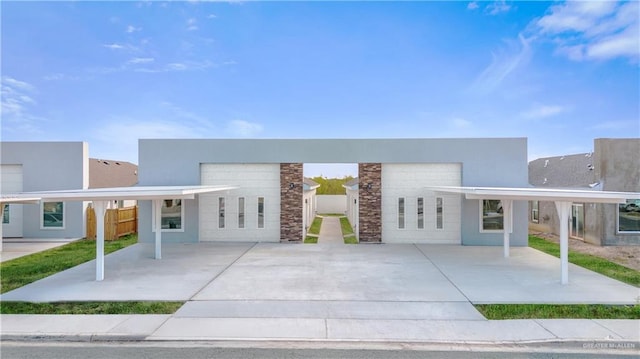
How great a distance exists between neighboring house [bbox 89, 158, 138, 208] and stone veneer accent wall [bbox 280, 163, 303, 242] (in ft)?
33.9

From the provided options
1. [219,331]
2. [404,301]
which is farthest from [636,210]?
[219,331]

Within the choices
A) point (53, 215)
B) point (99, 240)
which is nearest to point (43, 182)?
point (53, 215)

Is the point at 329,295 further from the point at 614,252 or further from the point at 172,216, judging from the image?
the point at 614,252

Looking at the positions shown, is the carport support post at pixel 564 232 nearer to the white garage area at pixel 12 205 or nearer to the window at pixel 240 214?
the window at pixel 240 214

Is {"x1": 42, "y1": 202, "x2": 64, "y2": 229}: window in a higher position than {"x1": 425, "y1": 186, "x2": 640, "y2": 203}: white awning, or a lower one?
lower

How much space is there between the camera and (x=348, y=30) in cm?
1526

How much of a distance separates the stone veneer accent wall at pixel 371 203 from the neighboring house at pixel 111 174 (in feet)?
44.0

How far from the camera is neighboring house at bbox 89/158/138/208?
60.9ft

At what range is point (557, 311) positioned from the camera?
676 cm

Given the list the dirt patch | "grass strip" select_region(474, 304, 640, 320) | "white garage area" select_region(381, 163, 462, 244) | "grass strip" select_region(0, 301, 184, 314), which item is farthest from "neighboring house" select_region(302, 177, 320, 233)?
the dirt patch

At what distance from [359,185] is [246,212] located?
16.2 feet

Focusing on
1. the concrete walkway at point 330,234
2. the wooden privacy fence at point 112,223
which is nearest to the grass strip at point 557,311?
the concrete walkway at point 330,234

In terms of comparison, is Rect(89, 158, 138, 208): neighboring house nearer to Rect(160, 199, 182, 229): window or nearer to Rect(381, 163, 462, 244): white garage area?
Rect(160, 199, 182, 229): window

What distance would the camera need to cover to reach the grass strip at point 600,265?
9.52 metres
